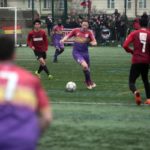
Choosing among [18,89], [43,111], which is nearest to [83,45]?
[43,111]

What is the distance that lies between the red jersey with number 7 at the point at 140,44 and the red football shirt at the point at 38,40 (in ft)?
22.1

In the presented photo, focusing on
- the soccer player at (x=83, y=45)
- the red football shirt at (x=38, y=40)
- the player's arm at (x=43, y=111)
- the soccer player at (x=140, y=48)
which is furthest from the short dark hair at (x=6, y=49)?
the red football shirt at (x=38, y=40)

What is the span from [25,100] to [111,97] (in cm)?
985

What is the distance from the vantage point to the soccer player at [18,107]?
429cm

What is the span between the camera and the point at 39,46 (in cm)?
1925

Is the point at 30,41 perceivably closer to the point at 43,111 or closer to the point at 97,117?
the point at 97,117

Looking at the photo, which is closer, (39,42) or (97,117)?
(97,117)

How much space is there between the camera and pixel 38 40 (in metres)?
19.2

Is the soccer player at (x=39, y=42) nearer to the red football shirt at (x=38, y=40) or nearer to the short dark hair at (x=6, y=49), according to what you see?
the red football shirt at (x=38, y=40)

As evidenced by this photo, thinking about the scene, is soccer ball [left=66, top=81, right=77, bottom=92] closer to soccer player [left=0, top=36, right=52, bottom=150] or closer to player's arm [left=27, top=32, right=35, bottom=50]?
player's arm [left=27, top=32, right=35, bottom=50]

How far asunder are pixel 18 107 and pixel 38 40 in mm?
14951

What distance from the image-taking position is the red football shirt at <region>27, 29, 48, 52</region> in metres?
19.1

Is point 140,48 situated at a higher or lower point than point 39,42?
higher

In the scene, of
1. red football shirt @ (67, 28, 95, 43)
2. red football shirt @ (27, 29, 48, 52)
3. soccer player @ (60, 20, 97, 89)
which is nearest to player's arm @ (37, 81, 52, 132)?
soccer player @ (60, 20, 97, 89)
